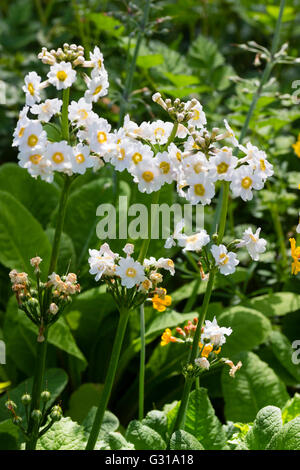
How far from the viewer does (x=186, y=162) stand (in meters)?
1.43

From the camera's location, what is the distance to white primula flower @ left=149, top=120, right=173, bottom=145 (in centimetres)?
153

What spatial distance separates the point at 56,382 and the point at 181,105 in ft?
3.91

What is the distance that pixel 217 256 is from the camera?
149cm

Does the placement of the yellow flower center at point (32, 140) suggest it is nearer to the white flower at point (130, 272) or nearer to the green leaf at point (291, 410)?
the white flower at point (130, 272)

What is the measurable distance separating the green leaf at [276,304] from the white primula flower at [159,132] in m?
1.23

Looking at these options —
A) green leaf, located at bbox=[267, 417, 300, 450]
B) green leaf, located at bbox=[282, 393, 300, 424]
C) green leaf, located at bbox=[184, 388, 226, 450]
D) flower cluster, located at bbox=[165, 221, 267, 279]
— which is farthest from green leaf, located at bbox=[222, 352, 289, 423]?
flower cluster, located at bbox=[165, 221, 267, 279]

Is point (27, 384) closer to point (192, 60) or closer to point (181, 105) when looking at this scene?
point (181, 105)

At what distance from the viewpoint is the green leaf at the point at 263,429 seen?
1805 millimetres

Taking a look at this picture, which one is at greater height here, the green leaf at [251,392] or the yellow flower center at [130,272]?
the yellow flower center at [130,272]

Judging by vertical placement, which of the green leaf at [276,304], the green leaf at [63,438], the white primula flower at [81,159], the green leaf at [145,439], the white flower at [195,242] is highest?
the white primula flower at [81,159]

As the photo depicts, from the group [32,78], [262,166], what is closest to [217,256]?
[262,166]

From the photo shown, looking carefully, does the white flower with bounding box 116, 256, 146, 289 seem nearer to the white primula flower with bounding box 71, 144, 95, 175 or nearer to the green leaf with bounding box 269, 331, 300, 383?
the white primula flower with bounding box 71, 144, 95, 175

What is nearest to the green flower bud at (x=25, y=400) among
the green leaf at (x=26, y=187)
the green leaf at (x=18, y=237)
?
the green leaf at (x=18, y=237)
